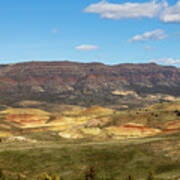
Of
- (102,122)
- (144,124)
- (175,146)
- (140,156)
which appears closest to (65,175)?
(140,156)

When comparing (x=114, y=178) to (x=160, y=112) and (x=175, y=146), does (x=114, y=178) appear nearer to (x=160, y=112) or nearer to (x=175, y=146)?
(x=175, y=146)

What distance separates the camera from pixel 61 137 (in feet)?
331

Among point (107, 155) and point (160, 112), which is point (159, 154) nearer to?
point (107, 155)

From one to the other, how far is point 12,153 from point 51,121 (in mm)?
92220

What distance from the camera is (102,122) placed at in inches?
4882

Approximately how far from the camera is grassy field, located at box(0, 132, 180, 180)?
59.7 metres

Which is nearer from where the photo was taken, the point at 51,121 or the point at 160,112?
the point at 160,112

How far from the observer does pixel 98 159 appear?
222ft

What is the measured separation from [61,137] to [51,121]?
65.2 meters

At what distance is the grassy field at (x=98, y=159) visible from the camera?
59.7 metres

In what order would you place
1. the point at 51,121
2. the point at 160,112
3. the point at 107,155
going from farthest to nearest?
1. the point at 51,121
2. the point at 160,112
3. the point at 107,155

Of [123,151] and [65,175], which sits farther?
[123,151]

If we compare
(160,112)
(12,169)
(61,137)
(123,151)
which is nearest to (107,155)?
(123,151)

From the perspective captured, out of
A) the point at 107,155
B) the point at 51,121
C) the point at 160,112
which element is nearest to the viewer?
the point at 107,155
